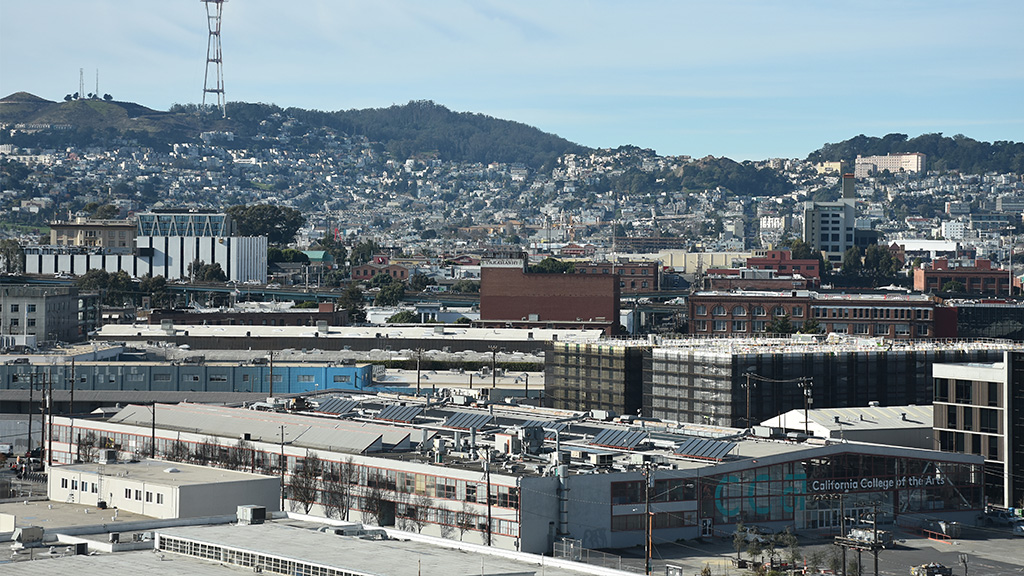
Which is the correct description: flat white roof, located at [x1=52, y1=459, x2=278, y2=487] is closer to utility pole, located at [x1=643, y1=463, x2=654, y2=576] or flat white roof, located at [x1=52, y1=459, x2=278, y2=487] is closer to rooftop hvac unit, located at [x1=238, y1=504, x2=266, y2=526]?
rooftop hvac unit, located at [x1=238, y1=504, x2=266, y2=526]

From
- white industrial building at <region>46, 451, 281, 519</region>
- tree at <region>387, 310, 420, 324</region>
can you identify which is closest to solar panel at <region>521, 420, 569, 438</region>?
white industrial building at <region>46, 451, 281, 519</region>

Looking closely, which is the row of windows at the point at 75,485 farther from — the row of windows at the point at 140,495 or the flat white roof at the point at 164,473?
the row of windows at the point at 140,495

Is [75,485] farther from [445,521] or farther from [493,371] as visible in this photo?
[493,371]

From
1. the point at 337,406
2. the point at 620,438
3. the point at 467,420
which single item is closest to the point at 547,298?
the point at 337,406

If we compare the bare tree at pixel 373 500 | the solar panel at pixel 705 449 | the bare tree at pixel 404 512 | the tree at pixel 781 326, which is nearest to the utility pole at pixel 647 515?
the solar panel at pixel 705 449

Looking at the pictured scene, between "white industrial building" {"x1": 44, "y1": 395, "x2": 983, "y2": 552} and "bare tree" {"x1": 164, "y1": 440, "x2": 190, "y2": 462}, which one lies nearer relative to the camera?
"white industrial building" {"x1": 44, "y1": 395, "x2": 983, "y2": 552}

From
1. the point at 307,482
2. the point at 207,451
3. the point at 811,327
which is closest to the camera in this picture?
the point at 307,482
